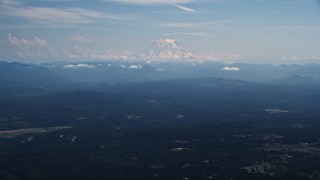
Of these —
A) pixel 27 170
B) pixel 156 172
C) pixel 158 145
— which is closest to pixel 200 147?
pixel 158 145

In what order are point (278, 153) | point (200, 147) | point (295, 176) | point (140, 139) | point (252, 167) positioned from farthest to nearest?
point (140, 139) < point (200, 147) < point (278, 153) < point (252, 167) < point (295, 176)

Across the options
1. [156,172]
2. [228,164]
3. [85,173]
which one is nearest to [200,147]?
[228,164]

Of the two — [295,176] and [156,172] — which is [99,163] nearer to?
[156,172]

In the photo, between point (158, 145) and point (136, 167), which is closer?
point (136, 167)

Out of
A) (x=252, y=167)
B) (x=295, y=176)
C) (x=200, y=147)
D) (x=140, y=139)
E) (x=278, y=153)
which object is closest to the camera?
(x=295, y=176)

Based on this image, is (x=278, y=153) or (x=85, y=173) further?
(x=278, y=153)

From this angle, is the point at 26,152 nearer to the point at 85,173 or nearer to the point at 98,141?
the point at 98,141

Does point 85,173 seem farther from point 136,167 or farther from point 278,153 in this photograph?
point 278,153

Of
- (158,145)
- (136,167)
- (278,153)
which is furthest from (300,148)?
(136,167)
